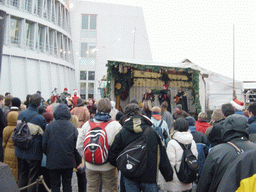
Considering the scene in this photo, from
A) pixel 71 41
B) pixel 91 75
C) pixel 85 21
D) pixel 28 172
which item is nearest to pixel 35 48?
pixel 71 41

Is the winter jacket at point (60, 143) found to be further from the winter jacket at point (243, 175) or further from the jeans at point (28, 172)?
the winter jacket at point (243, 175)

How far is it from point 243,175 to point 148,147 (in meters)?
2.01

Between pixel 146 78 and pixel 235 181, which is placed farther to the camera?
pixel 146 78

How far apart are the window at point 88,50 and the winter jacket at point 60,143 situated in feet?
Result: 91.3

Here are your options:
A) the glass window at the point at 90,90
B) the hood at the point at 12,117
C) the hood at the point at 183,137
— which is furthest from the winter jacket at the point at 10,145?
the glass window at the point at 90,90

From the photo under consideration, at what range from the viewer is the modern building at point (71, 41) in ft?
79.5

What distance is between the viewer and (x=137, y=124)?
3678mm

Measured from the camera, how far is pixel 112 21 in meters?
32.5

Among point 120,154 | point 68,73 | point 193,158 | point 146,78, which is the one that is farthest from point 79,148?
point 68,73

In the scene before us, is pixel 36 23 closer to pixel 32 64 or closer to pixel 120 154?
pixel 32 64

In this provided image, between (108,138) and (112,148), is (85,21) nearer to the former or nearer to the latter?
(108,138)

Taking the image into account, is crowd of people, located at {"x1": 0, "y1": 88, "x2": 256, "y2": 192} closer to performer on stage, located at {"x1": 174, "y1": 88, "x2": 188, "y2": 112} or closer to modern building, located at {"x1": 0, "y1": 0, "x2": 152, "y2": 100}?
performer on stage, located at {"x1": 174, "y1": 88, "x2": 188, "y2": 112}

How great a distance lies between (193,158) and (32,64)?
929 inches

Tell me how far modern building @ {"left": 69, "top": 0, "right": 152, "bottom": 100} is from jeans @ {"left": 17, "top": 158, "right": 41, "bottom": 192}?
88.5ft
